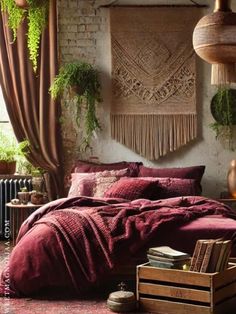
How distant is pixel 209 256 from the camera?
4195mm

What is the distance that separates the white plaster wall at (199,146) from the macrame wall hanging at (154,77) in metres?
0.09

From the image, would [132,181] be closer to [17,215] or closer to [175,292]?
[17,215]

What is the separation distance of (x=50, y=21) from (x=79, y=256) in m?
3.43

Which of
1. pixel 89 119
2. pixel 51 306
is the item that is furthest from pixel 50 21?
pixel 51 306

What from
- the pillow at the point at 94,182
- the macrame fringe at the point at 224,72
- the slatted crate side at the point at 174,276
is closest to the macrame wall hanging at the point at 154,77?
the pillow at the point at 94,182

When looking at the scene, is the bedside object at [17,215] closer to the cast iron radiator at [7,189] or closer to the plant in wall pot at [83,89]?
the cast iron radiator at [7,189]

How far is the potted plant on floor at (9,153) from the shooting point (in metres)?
7.21

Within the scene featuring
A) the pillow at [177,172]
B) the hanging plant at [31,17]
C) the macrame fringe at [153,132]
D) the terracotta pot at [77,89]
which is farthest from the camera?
the macrame fringe at [153,132]

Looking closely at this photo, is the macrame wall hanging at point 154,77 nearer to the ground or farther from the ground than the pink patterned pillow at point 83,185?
farther from the ground

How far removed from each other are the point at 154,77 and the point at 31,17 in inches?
59.1

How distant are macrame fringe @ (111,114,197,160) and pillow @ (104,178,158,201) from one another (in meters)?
0.93

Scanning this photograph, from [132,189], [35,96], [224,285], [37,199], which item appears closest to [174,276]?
[224,285]

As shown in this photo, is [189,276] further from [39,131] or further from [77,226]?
[39,131]

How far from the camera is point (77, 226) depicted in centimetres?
493
